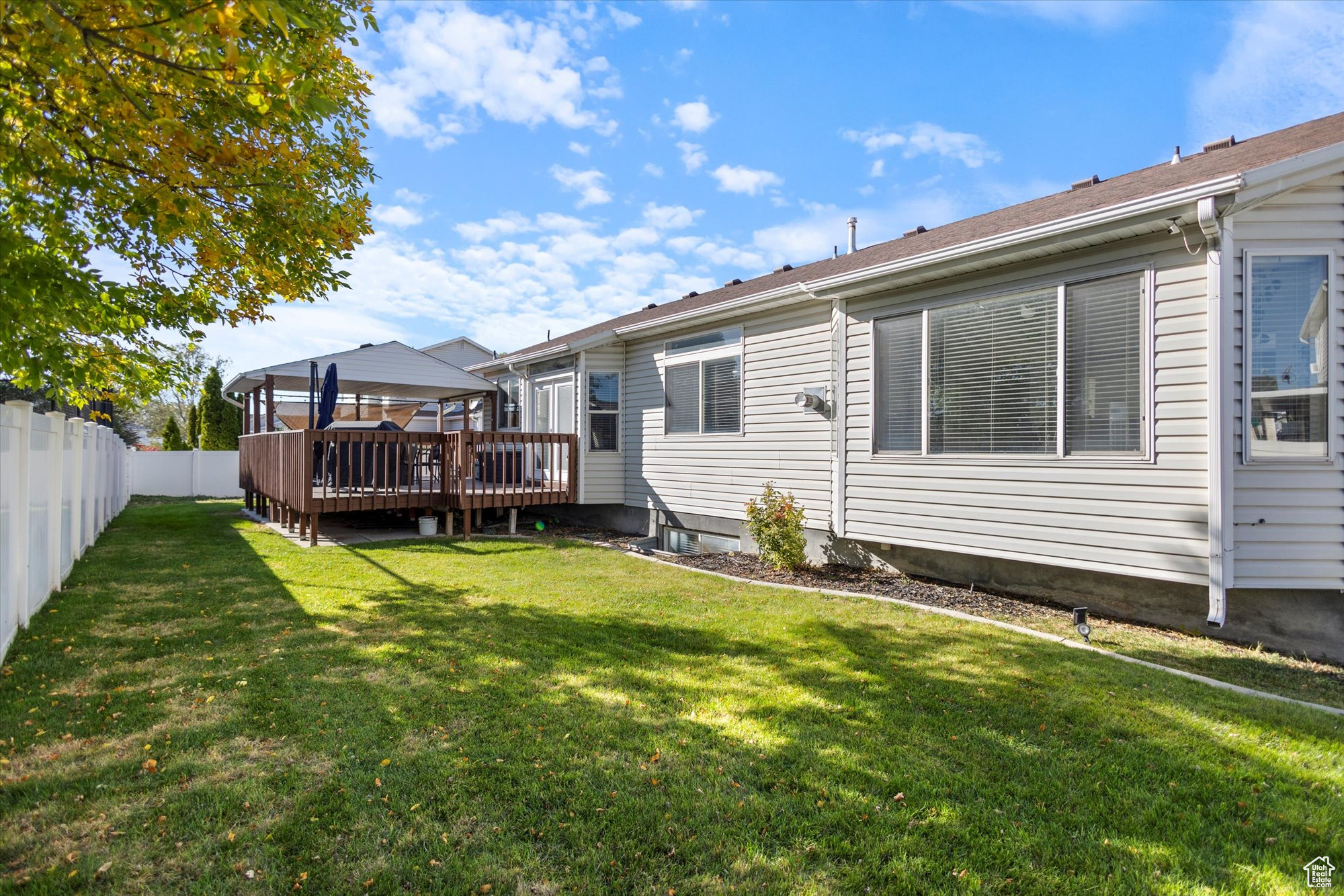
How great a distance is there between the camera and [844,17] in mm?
9023

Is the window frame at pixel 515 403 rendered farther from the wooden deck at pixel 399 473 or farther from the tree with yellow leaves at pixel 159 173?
the tree with yellow leaves at pixel 159 173

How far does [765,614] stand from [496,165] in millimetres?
9289

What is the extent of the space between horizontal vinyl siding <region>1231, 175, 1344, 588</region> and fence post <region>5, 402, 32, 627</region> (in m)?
8.42

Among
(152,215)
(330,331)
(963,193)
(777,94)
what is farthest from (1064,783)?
(330,331)

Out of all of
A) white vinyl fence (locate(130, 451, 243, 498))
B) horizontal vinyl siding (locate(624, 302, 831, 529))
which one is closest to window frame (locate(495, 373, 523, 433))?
horizontal vinyl siding (locate(624, 302, 831, 529))

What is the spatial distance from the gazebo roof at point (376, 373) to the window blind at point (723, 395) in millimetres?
5323

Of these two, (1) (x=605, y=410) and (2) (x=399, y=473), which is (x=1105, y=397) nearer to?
(1) (x=605, y=410)

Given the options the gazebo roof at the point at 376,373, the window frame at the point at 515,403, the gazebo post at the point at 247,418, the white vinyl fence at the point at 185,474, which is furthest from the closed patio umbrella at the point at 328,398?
the white vinyl fence at the point at 185,474

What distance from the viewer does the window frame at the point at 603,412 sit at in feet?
36.1

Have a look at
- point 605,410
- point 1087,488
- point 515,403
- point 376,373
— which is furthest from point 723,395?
point 376,373

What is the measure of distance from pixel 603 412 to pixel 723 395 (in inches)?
106

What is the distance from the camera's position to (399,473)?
10.1 metres

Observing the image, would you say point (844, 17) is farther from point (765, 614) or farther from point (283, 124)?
point (765, 614)

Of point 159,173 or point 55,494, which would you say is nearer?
point 159,173
